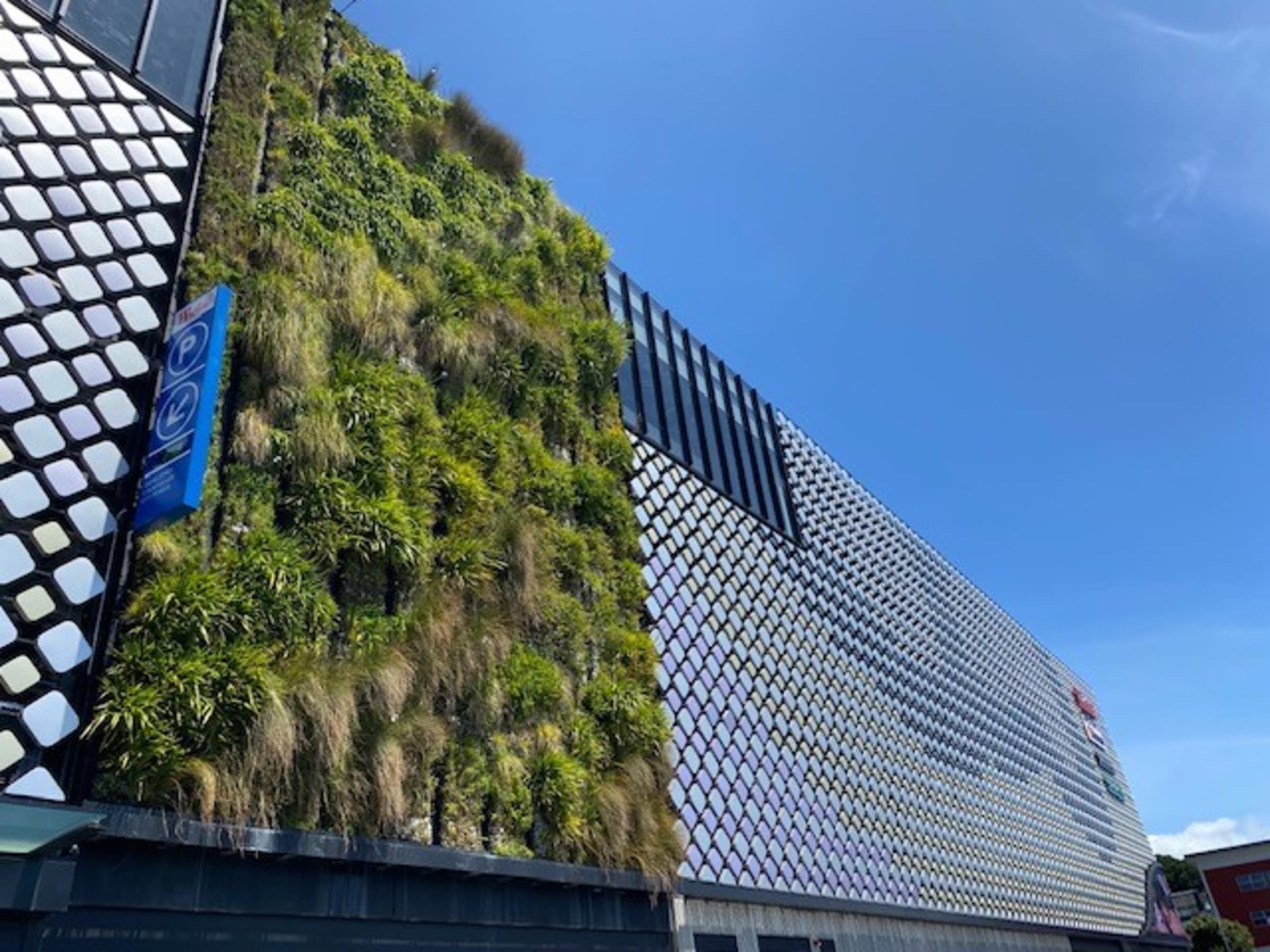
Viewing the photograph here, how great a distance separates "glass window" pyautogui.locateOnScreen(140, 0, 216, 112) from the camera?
35.6ft

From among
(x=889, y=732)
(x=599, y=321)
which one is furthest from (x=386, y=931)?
(x=889, y=732)

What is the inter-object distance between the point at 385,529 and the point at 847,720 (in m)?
15.6

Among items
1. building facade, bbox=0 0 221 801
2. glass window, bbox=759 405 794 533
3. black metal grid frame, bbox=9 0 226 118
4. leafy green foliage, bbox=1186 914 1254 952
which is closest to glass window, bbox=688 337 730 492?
glass window, bbox=759 405 794 533

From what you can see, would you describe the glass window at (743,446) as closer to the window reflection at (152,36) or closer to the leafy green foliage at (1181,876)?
the window reflection at (152,36)

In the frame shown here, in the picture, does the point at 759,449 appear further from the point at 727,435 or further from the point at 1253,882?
the point at 1253,882

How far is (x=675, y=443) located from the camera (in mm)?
19953

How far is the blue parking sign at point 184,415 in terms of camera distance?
7.86 m

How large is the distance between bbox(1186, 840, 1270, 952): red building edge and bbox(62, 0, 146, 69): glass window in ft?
237

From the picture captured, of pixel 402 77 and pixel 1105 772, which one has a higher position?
pixel 402 77

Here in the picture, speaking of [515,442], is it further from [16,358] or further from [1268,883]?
[1268,883]

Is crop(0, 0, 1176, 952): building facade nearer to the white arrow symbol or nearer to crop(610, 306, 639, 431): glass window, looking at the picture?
crop(610, 306, 639, 431): glass window

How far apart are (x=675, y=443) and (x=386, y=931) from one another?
12747 mm

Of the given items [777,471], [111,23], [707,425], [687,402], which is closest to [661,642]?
[687,402]

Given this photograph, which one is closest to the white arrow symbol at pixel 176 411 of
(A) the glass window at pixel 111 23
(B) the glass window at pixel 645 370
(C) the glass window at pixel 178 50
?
(C) the glass window at pixel 178 50
